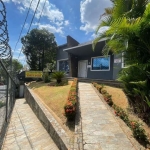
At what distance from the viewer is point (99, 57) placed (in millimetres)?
14734

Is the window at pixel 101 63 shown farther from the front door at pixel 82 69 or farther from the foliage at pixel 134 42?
the foliage at pixel 134 42

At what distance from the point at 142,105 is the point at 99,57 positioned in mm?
10076

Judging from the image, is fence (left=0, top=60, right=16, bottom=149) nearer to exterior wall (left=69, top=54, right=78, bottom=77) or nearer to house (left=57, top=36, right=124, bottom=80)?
house (left=57, top=36, right=124, bottom=80)

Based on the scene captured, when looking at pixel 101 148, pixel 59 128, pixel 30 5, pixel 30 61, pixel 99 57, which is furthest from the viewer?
pixel 30 61

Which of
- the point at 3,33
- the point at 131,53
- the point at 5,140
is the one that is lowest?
the point at 5,140

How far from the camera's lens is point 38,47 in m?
18.7

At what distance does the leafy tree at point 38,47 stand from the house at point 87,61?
63.5 inches

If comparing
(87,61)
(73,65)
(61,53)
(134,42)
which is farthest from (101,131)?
(61,53)

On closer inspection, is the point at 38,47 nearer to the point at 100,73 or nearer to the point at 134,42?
the point at 100,73

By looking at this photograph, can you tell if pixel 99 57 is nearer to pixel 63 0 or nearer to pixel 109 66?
pixel 109 66

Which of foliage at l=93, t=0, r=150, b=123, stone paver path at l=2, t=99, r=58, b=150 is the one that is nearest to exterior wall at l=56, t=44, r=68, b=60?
stone paver path at l=2, t=99, r=58, b=150

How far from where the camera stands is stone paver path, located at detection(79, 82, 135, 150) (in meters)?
3.52

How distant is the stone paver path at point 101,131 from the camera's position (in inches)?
138

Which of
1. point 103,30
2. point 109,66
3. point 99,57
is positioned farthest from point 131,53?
point 99,57
